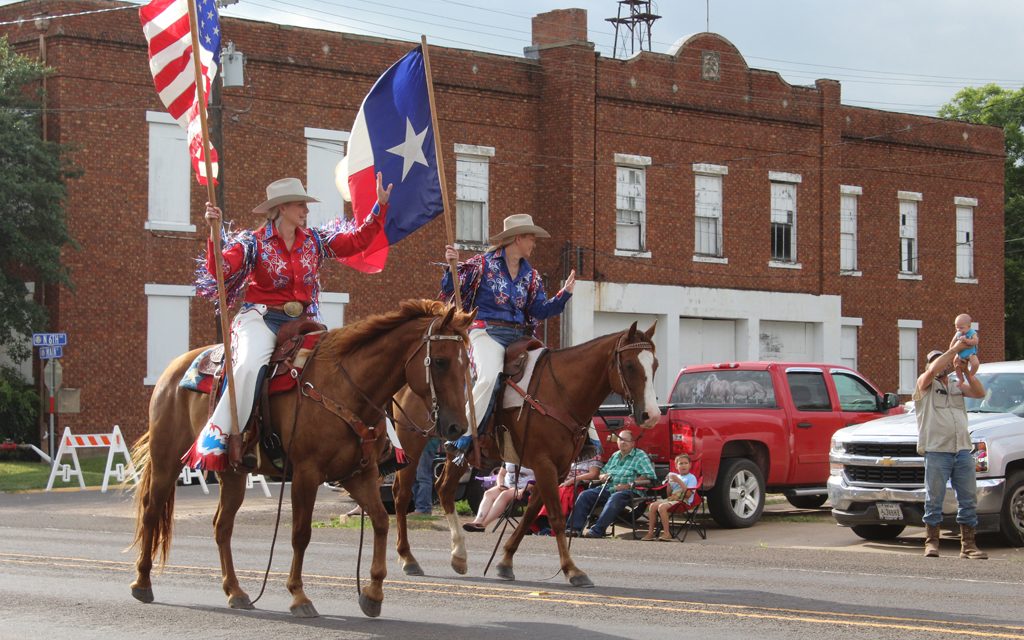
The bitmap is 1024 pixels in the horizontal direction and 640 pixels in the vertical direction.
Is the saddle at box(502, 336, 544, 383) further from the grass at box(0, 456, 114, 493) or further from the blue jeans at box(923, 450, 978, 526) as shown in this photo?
the grass at box(0, 456, 114, 493)

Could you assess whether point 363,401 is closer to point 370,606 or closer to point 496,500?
point 370,606

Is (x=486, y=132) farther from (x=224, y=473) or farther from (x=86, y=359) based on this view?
(x=224, y=473)

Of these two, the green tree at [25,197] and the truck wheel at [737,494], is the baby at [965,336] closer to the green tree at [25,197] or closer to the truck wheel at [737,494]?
the truck wheel at [737,494]

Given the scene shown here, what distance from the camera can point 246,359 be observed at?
1030 centimetres

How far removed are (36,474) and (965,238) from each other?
3072cm

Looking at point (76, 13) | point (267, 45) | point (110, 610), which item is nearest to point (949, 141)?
point (267, 45)

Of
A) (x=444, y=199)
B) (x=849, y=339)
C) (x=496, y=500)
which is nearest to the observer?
(x=444, y=199)

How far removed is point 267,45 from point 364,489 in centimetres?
2790

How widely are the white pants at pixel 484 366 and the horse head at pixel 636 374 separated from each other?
1.01 meters

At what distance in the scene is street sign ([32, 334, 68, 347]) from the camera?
30000 mm

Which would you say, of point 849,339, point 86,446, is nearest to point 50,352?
point 86,446

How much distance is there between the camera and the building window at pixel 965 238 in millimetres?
49062

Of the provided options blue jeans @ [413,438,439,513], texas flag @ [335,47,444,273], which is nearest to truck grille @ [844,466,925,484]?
blue jeans @ [413,438,439,513]

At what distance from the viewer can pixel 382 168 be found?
1255 centimetres
